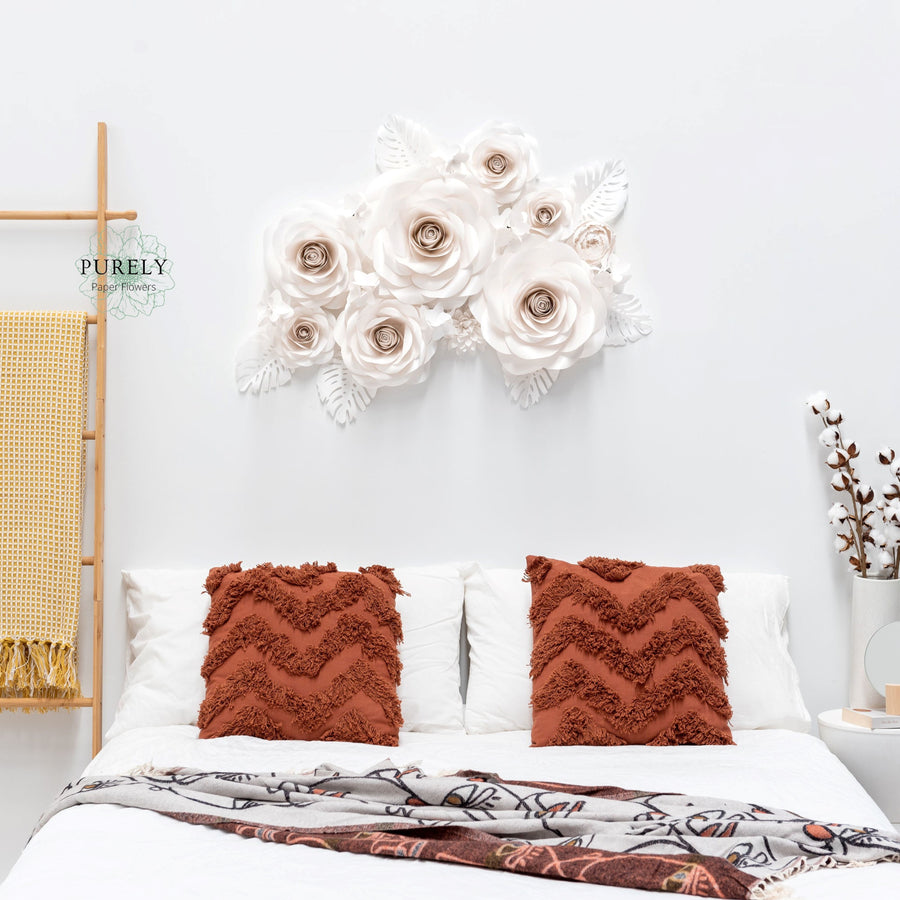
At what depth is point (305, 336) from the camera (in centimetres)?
251

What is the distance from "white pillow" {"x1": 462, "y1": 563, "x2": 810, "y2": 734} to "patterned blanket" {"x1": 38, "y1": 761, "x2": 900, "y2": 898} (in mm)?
556

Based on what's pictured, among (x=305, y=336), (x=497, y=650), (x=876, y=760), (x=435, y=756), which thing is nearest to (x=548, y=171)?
(x=305, y=336)

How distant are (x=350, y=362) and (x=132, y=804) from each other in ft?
3.97

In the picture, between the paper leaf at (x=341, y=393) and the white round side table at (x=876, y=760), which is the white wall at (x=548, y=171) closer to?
the paper leaf at (x=341, y=393)

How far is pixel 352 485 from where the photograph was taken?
254 cm

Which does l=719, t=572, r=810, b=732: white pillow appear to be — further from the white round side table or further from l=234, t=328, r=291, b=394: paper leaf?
l=234, t=328, r=291, b=394: paper leaf

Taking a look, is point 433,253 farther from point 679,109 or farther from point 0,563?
→ point 0,563

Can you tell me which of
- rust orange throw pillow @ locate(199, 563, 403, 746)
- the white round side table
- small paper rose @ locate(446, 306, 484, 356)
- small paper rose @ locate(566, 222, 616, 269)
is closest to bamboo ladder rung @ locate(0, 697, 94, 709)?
rust orange throw pillow @ locate(199, 563, 403, 746)

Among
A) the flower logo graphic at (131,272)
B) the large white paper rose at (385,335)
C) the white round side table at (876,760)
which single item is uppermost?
the flower logo graphic at (131,272)

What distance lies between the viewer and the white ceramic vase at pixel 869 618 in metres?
2.42

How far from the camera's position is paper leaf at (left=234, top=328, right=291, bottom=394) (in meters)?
2.53

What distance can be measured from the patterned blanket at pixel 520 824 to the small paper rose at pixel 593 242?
54.0 inches

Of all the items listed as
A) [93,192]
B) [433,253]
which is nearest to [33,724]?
[93,192]

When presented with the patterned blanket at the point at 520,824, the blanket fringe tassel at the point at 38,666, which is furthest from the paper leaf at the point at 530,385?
the blanket fringe tassel at the point at 38,666
